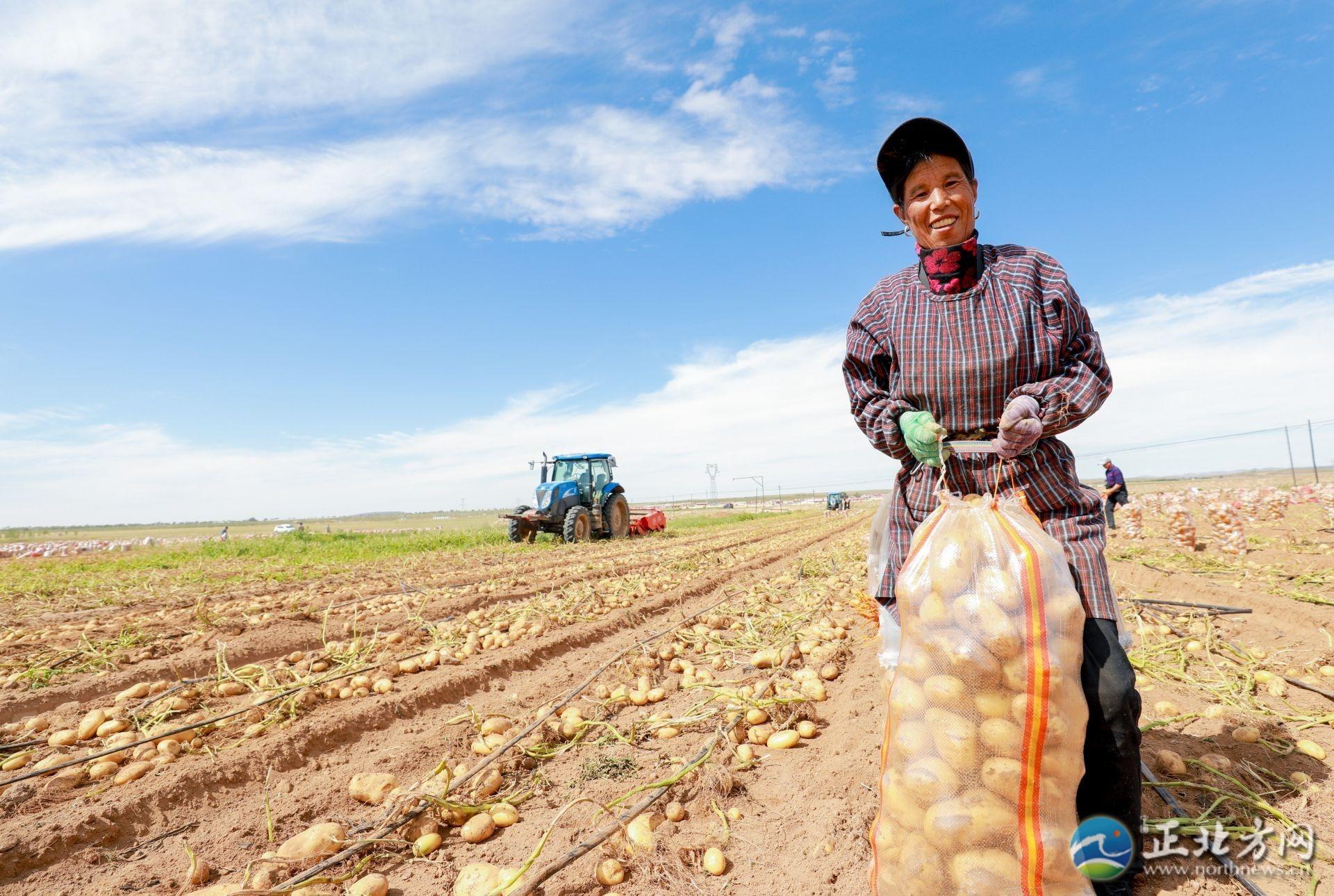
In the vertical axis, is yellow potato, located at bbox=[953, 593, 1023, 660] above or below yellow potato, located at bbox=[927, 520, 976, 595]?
below

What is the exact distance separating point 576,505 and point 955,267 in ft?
45.1

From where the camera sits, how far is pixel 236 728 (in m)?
3.06

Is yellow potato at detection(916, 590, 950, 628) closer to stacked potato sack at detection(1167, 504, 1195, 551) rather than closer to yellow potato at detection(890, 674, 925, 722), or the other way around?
yellow potato at detection(890, 674, 925, 722)

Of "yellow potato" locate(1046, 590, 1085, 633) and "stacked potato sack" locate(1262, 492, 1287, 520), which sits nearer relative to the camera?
"yellow potato" locate(1046, 590, 1085, 633)

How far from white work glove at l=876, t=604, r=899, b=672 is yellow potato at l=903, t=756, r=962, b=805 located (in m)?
0.46

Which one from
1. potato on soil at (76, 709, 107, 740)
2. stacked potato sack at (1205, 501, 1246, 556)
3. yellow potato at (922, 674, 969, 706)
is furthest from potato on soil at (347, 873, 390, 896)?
stacked potato sack at (1205, 501, 1246, 556)

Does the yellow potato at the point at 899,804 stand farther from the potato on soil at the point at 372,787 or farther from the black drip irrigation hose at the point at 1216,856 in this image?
the potato on soil at the point at 372,787

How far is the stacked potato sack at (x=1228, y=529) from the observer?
22.6ft

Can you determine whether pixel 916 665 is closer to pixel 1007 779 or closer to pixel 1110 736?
pixel 1007 779

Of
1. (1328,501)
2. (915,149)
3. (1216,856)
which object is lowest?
(1216,856)

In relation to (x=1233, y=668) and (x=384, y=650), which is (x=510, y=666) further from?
(x=1233, y=668)

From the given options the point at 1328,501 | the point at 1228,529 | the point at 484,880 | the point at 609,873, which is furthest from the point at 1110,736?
the point at 1328,501

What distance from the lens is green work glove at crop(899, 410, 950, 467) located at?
5.25 ft

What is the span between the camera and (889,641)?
6.13 ft
